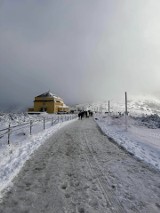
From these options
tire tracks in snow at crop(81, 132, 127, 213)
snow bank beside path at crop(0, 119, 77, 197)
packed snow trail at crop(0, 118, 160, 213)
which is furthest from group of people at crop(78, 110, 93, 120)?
packed snow trail at crop(0, 118, 160, 213)

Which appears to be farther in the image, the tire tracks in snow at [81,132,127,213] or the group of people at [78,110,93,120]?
the group of people at [78,110,93,120]

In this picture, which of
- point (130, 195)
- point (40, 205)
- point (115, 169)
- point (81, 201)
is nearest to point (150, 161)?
point (115, 169)

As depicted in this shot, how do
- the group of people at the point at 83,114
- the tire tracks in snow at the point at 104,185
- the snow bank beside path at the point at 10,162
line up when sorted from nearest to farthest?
the tire tracks in snow at the point at 104,185 → the snow bank beside path at the point at 10,162 → the group of people at the point at 83,114

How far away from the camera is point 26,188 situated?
623 cm

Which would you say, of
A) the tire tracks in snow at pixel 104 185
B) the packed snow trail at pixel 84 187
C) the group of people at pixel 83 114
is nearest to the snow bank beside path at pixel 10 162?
the packed snow trail at pixel 84 187

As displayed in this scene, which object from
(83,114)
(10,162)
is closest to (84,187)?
(10,162)

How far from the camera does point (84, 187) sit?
632 centimetres

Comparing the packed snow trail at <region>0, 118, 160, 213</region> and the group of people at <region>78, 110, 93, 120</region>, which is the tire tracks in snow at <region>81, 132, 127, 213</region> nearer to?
the packed snow trail at <region>0, 118, 160, 213</region>

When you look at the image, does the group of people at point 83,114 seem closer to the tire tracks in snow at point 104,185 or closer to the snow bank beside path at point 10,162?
the snow bank beside path at point 10,162

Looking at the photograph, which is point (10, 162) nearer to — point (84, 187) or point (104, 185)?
point (84, 187)

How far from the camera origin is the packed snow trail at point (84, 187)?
510 cm

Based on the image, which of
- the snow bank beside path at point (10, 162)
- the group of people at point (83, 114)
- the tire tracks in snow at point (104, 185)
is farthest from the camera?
the group of people at point (83, 114)

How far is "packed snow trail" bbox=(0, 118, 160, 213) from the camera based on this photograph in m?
5.10

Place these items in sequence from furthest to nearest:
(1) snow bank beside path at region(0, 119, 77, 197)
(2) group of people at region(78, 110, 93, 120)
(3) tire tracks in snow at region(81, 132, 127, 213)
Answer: (2) group of people at region(78, 110, 93, 120), (1) snow bank beside path at region(0, 119, 77, 197), (3) tire tracks in snow at region(81, 132, 127, 213)
